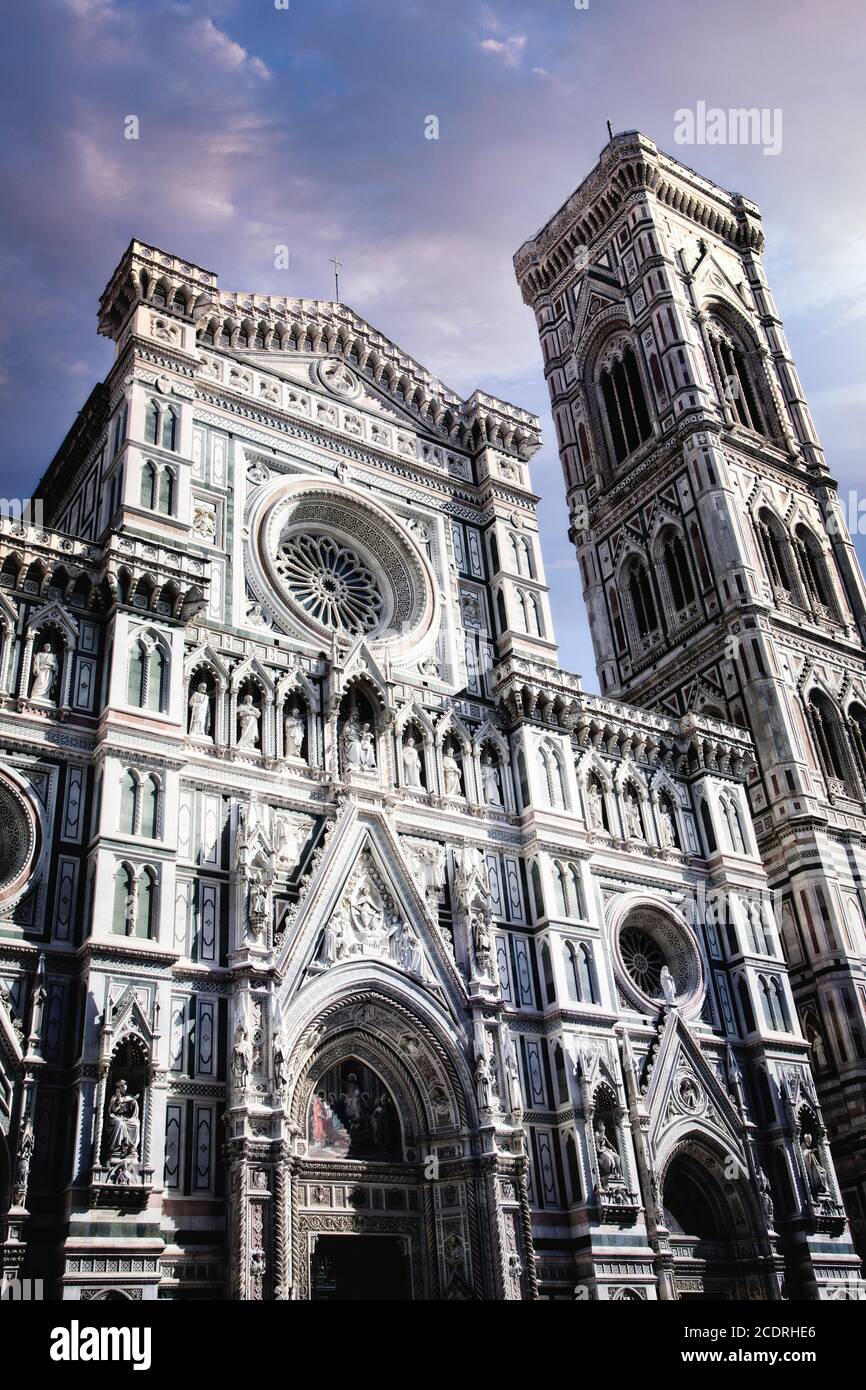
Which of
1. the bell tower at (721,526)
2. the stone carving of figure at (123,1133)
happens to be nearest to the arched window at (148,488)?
the stone carving of figure at (123,1133)

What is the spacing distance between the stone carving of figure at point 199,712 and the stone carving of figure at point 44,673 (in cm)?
229

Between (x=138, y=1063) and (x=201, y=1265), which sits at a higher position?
(x=138, y=1063)

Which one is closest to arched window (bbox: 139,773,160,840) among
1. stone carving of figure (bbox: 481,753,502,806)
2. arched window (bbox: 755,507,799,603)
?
stone carving of figure (bbox: 481,753,502,806)

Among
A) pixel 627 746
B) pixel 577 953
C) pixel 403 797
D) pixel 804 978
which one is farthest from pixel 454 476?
pixel 804 978

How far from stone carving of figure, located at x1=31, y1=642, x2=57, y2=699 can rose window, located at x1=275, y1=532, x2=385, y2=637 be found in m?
5.54

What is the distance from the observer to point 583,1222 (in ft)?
63.5

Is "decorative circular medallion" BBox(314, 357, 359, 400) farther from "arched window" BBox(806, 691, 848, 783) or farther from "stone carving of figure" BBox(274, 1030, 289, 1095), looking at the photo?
"stone carving of figure" BBox(274, 1030, 289, 1095)

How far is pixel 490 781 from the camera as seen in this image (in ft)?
77.7

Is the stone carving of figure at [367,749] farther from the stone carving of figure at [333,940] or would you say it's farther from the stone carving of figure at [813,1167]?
the stone carving of figure at [813,1167]

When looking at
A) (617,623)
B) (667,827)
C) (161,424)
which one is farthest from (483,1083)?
(617,623)

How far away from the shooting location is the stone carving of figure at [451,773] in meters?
22.9
